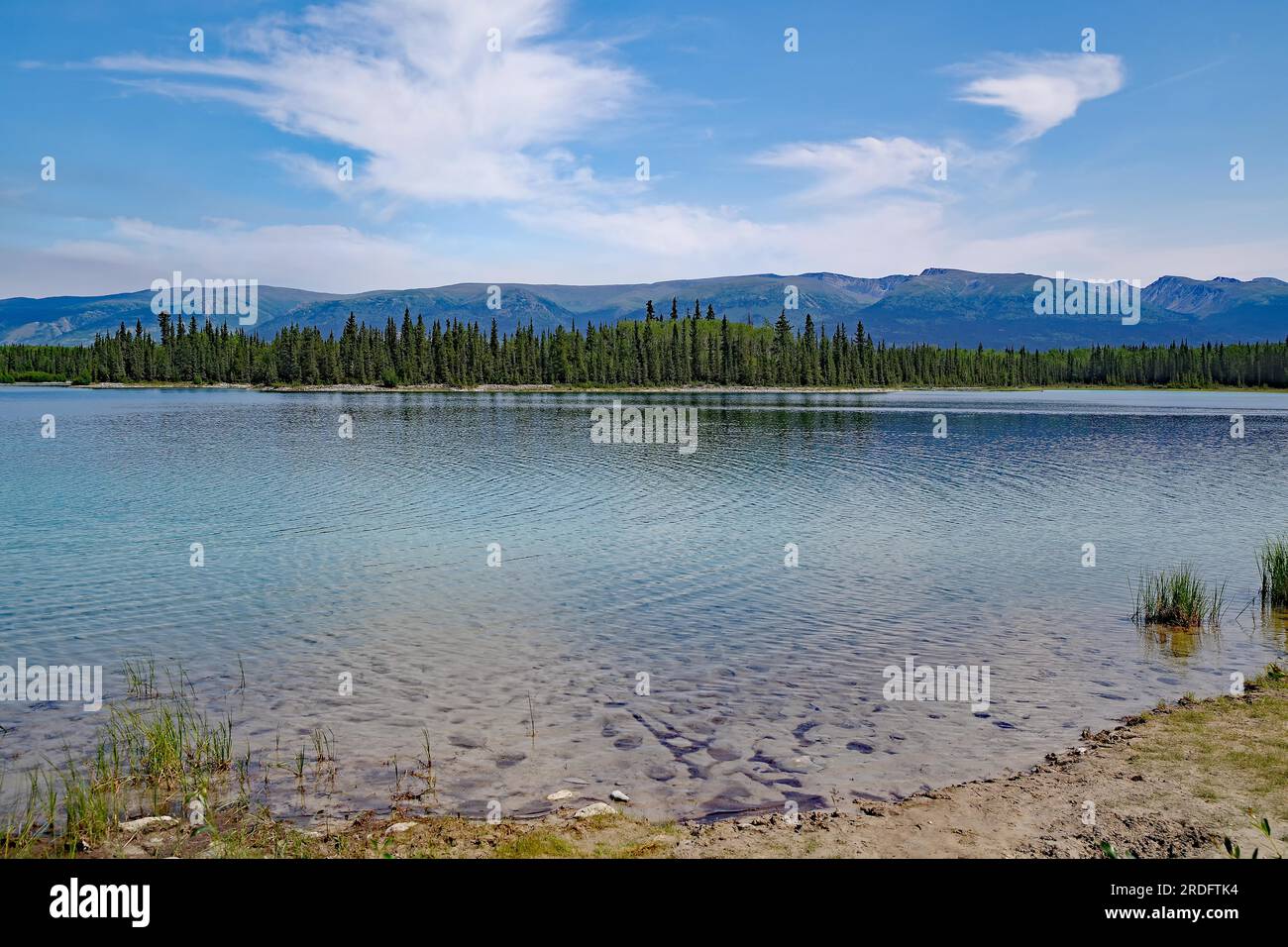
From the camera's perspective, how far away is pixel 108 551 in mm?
27938

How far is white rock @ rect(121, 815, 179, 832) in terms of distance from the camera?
10.5 metres

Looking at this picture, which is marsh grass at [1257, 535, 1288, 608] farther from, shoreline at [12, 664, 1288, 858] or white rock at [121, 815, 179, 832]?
white rock at [121, 815, 179, 832]

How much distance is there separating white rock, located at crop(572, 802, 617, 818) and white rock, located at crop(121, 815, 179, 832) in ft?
17.2

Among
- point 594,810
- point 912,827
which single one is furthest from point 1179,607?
point 594,810

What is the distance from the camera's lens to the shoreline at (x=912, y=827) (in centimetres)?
957

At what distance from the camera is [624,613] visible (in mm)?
22109

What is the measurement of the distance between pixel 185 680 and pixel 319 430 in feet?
249

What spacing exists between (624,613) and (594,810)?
1107cm

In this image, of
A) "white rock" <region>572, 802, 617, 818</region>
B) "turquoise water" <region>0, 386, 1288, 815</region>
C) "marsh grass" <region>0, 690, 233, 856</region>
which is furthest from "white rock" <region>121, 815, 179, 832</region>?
"white rock" <region>572, 802, 617, 818</region>

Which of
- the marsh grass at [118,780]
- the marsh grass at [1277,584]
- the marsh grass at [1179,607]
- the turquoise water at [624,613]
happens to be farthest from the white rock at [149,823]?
the marsh grass at [1277,584]

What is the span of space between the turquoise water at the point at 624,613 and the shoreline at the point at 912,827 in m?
0.80
